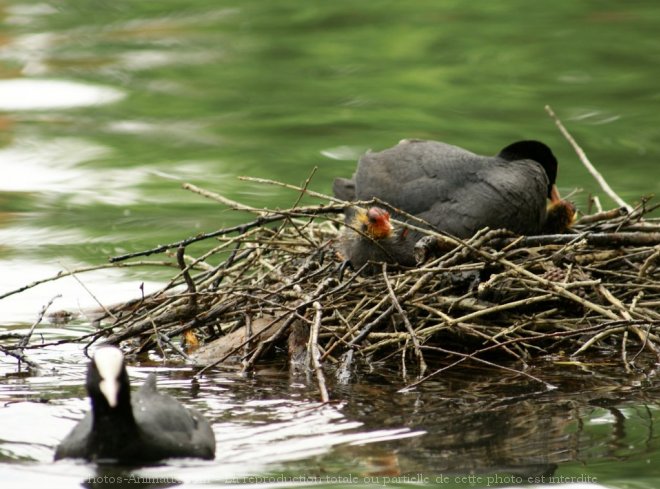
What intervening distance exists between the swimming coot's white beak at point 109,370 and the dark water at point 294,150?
0.34 metres

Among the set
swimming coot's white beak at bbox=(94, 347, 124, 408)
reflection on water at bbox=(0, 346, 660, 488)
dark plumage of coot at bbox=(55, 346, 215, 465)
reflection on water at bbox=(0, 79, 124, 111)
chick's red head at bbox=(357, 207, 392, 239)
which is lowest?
reflection on water at bbox=(0, 346, 660, 488)

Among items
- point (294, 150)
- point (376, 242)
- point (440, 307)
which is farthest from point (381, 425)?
point (294, 150)

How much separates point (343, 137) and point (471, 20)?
4.39 meters

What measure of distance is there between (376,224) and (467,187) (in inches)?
25.3

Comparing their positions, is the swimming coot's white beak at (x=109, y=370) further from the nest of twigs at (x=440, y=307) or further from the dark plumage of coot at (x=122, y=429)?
the nest of twigs at (x=440, y=307)

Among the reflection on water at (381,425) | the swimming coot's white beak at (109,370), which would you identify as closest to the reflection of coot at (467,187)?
the reflection on water at (381,425)

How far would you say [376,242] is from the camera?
6332 millimetres

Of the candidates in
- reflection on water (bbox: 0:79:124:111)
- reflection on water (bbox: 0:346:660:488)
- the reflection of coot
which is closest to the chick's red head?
the reflection of coot

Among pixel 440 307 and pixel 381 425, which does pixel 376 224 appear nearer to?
pixel 440 307

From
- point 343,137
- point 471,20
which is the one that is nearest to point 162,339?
point 343,137

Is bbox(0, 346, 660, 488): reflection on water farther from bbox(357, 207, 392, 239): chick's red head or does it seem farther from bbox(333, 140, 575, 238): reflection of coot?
bbox(333, 140, 575, 238): reflection of coot

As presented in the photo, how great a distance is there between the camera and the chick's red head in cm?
637

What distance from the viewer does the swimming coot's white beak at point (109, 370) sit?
15.1ft

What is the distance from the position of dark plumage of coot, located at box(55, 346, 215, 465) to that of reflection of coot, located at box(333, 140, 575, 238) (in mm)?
2198
